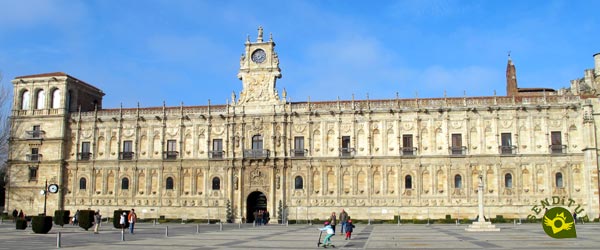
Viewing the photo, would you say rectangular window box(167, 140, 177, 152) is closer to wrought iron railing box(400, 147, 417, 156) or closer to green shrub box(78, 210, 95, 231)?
green shrub box(78, 210, 95, 231)

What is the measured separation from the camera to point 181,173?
61969mm

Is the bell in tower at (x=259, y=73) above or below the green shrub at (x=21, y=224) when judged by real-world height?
above

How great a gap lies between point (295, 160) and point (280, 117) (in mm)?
4623

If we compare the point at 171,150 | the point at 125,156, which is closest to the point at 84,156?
the point at 125,156

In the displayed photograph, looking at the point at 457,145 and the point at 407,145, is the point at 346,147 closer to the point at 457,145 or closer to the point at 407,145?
the point at 407,145

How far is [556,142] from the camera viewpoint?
185 feet

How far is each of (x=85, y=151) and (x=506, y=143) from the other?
43.3 metres

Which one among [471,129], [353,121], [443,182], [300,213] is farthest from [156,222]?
[471,129]

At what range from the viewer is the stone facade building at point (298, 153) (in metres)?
56.3

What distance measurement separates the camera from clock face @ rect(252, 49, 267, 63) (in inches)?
2463

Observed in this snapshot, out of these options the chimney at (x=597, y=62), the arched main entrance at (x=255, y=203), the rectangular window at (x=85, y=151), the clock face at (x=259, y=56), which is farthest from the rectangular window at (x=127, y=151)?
the chimney at (x=597, y=62)

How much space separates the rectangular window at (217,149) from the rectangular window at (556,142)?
105ft

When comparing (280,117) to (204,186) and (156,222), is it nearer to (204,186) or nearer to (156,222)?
(204,186)

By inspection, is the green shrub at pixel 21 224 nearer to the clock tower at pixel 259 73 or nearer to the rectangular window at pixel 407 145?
the clock tower at pixel 259 73
